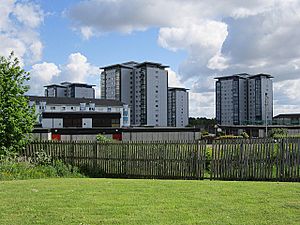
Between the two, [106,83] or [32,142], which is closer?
[32,142]

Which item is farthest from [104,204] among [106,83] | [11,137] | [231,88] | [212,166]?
[231,88]

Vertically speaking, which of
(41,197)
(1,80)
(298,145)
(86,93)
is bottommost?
(41,197)

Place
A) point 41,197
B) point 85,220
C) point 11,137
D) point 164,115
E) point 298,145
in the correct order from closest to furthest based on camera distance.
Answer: point 85,220
point 41,197
point 298,145
point 11,137
point 164,115

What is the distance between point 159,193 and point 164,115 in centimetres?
12062

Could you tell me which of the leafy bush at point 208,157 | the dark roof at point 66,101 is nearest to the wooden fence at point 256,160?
the leafy bush at point 208,157

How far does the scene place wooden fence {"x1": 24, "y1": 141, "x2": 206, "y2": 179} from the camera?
1612 cm

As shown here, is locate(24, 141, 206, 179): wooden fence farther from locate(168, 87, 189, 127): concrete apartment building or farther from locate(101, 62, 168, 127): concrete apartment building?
locate(168, 87, 189, 127): concrete apartment building

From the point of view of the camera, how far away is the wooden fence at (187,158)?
1474 cm

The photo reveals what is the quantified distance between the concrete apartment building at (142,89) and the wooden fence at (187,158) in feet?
345

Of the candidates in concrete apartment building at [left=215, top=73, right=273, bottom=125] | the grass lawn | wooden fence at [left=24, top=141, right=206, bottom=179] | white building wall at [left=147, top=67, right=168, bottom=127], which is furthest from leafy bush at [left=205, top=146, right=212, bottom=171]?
concrete apartment building at [left=215, top=73, right=273, bottom=125]

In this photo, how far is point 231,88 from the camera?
148875 mm

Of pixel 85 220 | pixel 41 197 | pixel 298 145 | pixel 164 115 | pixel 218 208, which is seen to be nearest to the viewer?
pixel 85 220

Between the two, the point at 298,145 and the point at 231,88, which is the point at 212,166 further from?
the point at 231,88

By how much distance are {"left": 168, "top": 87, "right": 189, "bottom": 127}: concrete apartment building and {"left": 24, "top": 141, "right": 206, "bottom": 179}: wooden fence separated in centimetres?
12719
